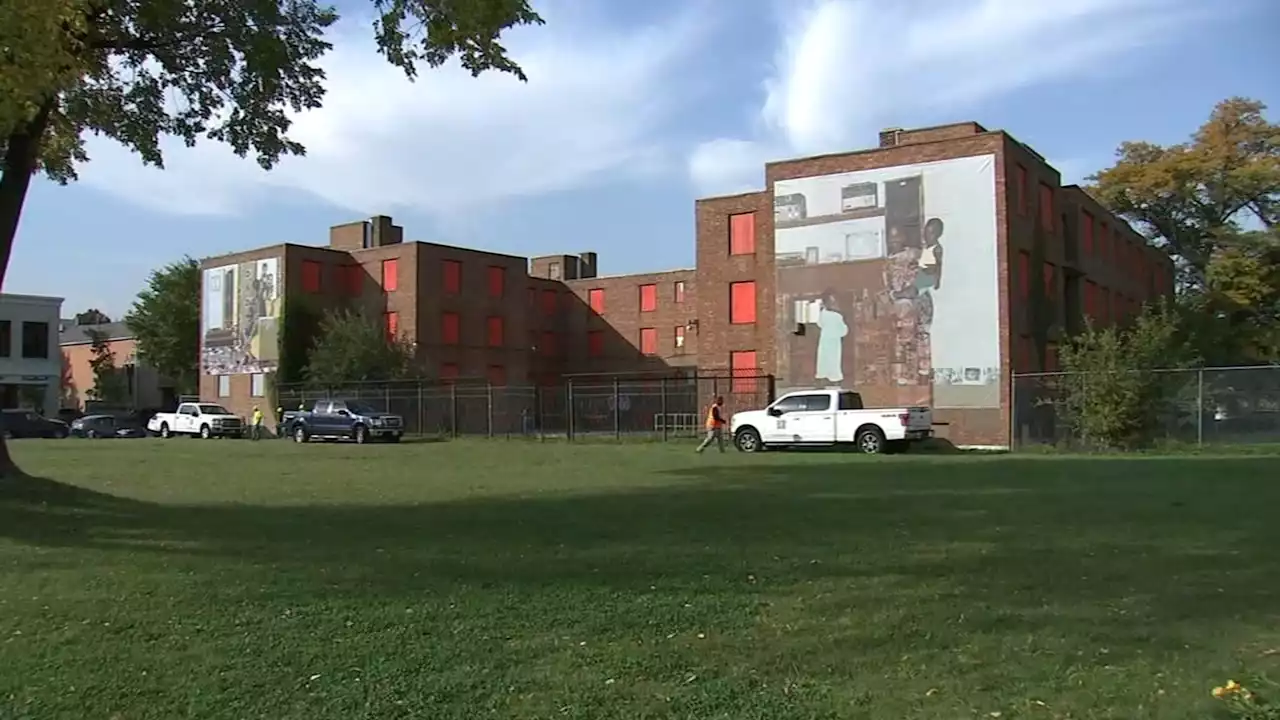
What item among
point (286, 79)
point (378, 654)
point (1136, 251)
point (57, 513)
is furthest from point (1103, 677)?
point (1136, 251)

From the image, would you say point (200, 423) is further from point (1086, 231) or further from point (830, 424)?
point (1086, 231)

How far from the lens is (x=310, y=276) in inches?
2424

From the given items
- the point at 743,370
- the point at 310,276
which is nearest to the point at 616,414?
the point at 743,370

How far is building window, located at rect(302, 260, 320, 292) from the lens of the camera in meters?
61.2

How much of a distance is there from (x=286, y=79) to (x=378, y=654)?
12.9 meters

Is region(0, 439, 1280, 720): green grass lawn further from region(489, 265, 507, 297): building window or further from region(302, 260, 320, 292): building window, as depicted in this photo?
region(489, 265, 507, 297): building window

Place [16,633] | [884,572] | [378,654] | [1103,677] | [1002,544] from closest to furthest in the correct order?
[1103,677]
[378,654]
[16,633]
[884,572]
[1002,544]

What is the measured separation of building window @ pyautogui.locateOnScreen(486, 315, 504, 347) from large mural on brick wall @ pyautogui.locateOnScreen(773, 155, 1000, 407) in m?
27.0

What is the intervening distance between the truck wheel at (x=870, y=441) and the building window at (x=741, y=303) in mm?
13583

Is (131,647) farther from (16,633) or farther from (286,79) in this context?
(286,79)

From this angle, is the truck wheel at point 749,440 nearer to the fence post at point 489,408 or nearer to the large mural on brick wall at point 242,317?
the fence post at point 489,408

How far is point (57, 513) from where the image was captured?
517 inches

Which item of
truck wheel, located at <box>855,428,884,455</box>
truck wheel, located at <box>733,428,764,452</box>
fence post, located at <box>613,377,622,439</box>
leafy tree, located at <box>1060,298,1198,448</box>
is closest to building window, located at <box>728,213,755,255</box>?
fence post, located at <box>613,377,622,439</box>

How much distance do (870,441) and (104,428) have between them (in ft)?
139
